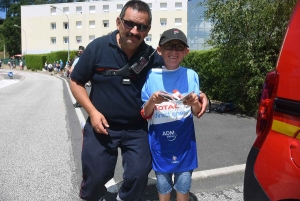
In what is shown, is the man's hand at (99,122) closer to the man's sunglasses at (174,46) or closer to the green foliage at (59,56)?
the man's sunglasses at (174,46)

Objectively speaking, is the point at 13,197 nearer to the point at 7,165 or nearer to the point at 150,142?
the point at 7,165

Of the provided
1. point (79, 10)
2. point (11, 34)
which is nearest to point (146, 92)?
point (79, 10)

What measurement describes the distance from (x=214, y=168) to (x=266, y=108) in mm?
2549

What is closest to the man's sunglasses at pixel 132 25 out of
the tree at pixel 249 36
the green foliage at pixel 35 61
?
the tree at pixel 249 36

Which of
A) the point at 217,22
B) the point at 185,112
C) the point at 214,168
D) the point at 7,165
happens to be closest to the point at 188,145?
the point at 185,112

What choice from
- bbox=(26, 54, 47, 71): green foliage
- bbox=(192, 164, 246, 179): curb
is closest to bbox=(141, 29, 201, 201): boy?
Result: bbox=(192, 164, 246, 179): curb

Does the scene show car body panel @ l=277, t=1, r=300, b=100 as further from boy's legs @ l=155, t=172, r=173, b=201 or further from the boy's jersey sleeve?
boy's legs @ l=155, t=172, r=173, b=201

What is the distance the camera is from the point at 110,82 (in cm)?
268

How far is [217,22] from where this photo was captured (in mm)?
8367

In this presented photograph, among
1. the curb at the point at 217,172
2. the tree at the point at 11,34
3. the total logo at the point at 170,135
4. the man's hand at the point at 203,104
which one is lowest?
the curb at the point at 217,172

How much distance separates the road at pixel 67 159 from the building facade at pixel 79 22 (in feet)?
164

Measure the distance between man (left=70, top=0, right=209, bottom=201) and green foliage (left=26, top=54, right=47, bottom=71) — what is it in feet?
182

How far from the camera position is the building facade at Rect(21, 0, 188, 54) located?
2248 inches

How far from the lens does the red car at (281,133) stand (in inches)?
66.3
